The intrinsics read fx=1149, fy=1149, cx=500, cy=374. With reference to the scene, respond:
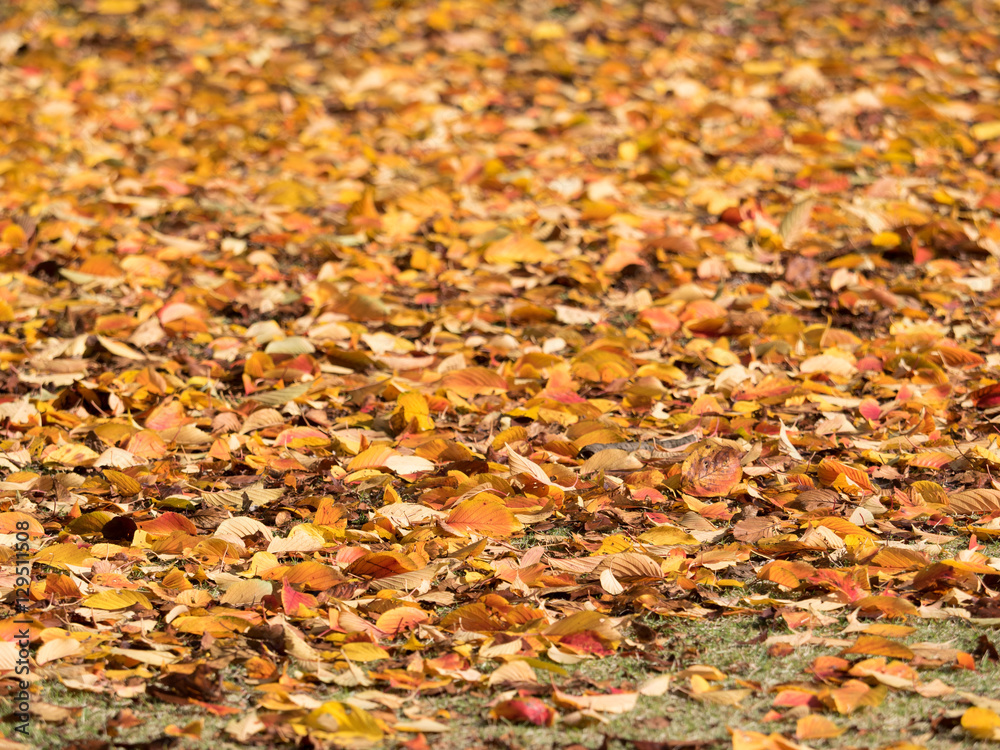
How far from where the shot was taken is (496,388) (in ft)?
9.29

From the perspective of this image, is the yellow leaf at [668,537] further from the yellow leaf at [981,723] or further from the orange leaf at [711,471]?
the yellow leaf at [981,723]

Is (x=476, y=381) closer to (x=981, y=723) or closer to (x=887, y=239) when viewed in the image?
(x=981, y=723)

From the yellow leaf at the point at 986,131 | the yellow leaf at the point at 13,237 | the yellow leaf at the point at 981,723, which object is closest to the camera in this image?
the yellow leaf at the point at 981,723

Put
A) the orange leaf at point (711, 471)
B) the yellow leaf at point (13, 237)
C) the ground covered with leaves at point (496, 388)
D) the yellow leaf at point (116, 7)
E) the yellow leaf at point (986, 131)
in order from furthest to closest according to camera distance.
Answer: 1. the yellow leaf at point (116, 7)
2. the yellow leaf at point (986, 131)
3. the yellow leaf at point (13, 237)
4. the orange leaf at point (711, 471)
5. the ground covered with leaves at point (496, 388)

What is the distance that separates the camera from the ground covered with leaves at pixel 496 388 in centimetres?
180

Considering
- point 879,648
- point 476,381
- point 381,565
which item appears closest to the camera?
point 879,648

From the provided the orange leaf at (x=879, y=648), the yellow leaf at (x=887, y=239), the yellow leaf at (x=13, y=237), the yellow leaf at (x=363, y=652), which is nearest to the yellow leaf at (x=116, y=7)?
the yellow leaf at (x=13, y=237)

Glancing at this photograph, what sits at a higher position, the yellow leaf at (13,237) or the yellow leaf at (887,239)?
the yellow leaf at (13,237)

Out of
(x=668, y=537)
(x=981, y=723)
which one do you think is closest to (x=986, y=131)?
(x=668, y=537)

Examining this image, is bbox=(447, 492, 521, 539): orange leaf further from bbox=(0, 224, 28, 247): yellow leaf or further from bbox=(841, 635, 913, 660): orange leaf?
bbox=(0, 224, 28, 247): yellow leaf

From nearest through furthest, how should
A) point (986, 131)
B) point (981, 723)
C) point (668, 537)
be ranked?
point (981, 723) < point (668, 537) < point (986, 131)

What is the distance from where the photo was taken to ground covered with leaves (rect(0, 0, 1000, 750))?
1.80 metres

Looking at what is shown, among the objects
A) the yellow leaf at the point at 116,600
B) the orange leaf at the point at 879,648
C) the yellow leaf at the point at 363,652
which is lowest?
the orange leaf at the point at 879,648

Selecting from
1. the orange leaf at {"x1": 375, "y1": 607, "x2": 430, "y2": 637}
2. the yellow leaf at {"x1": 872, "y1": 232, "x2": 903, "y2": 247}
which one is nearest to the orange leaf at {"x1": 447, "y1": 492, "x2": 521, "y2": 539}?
the orange leaf at {"x1": 375, "y1": 607, "x2": 430, "y2": 637}
